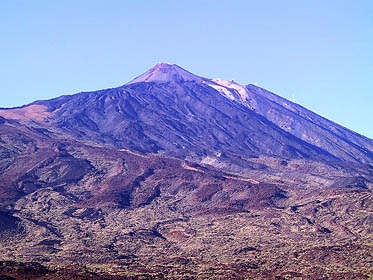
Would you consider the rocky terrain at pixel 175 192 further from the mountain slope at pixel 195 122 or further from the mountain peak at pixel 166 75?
the mountain peak at pixel 166 75

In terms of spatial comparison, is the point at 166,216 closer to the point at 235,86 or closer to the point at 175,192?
the point at 175,192

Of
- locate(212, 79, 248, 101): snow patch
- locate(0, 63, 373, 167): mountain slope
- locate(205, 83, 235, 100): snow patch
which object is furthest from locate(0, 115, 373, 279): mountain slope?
locate(212, 79, 248, 101): snow patch

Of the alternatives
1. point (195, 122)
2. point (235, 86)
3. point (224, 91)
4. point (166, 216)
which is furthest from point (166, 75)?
point (166, 216)

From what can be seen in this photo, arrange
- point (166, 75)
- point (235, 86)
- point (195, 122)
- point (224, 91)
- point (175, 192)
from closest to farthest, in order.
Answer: point (175, 192) < point (195, 122) < point (224, 91) < point (166, 75) < point (235, 86)

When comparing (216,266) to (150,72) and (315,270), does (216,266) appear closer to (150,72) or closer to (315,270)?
(315,270)

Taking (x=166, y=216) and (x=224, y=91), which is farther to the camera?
(x=224, y=91)

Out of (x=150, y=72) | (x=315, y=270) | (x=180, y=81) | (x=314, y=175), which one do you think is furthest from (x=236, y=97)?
(x=315, y=270)

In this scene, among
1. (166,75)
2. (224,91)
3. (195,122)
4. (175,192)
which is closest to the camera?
(175,192)
